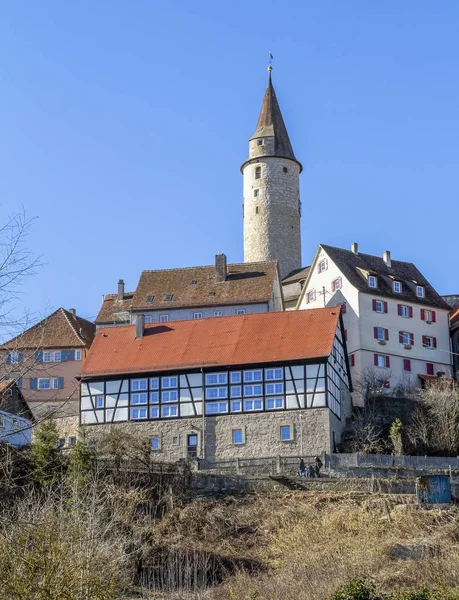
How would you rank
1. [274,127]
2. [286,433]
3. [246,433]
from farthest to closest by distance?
1. [274,127]
2. [246,433]
3. [286,433]

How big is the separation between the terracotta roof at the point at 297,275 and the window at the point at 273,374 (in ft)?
69.6

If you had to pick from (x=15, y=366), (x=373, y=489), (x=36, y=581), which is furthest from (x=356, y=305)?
(x=15, y=366)

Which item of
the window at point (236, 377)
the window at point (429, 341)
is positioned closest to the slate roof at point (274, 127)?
the window at point (429, 341)

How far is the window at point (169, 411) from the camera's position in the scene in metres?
51.1

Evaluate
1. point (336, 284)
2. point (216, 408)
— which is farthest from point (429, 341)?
point (216, 408)

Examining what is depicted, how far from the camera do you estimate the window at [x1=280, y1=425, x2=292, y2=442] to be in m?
48.9

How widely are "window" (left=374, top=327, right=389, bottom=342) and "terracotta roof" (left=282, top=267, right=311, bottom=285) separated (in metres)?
12.0

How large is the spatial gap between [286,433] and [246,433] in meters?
1.74

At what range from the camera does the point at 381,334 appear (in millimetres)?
60188

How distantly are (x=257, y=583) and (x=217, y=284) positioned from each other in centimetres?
3478

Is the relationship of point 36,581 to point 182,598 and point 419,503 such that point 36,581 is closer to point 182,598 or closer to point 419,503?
point 182,598

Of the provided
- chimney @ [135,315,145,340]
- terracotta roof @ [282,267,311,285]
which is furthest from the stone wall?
terracotta roof @ [282,267,311,285]

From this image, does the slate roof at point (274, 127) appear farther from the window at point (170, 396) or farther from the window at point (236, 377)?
the window at point (170, 396)

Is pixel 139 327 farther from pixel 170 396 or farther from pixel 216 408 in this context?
pixel 216 408
